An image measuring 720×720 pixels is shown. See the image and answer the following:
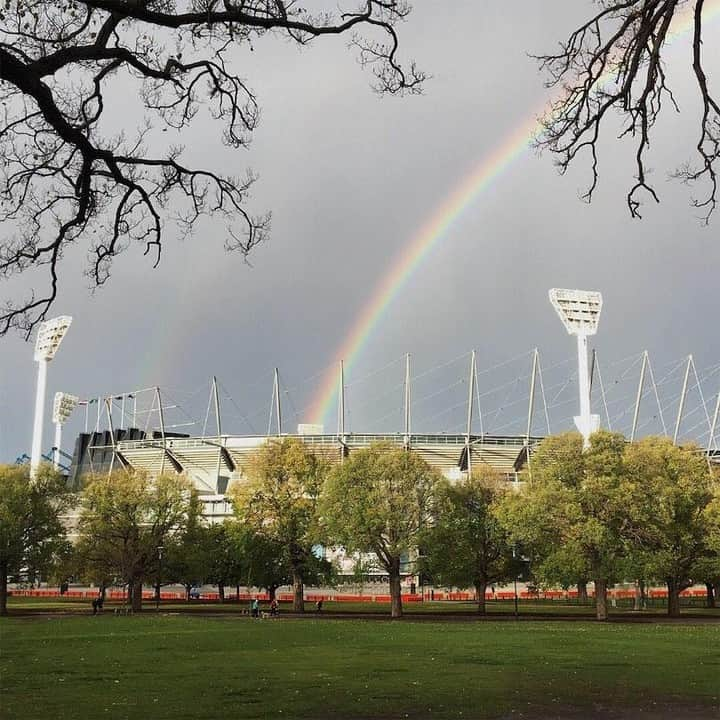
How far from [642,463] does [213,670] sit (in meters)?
37.9

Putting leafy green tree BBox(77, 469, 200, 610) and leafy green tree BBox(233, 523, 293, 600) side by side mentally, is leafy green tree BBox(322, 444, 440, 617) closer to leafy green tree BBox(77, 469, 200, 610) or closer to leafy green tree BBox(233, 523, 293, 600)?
leafy green tree BBox(233, 523, 293, 600)

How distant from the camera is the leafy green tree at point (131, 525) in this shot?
194 ft

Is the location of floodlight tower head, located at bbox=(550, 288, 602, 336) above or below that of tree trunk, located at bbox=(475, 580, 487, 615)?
above

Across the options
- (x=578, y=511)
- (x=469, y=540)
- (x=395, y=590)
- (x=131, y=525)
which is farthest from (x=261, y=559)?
(x=578, y=511)

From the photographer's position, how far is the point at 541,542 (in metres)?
50.8

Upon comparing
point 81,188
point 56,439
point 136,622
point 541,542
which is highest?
point 56,439

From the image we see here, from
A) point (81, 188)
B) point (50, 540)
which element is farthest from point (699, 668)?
point (50, 540)

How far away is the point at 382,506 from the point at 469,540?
23.3 ft

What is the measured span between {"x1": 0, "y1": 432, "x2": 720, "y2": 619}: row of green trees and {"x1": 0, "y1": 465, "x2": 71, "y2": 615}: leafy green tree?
10 centimetres

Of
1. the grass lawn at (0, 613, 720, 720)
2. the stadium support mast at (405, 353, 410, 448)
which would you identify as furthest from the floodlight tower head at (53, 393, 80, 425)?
the grass lawn at (0, 613, 720, 720)

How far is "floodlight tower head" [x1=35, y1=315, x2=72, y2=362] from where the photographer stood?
431ft

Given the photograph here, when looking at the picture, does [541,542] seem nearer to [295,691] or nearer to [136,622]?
[136,622]

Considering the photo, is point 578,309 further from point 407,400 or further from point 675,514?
point 675,514

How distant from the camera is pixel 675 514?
54.9 metres
